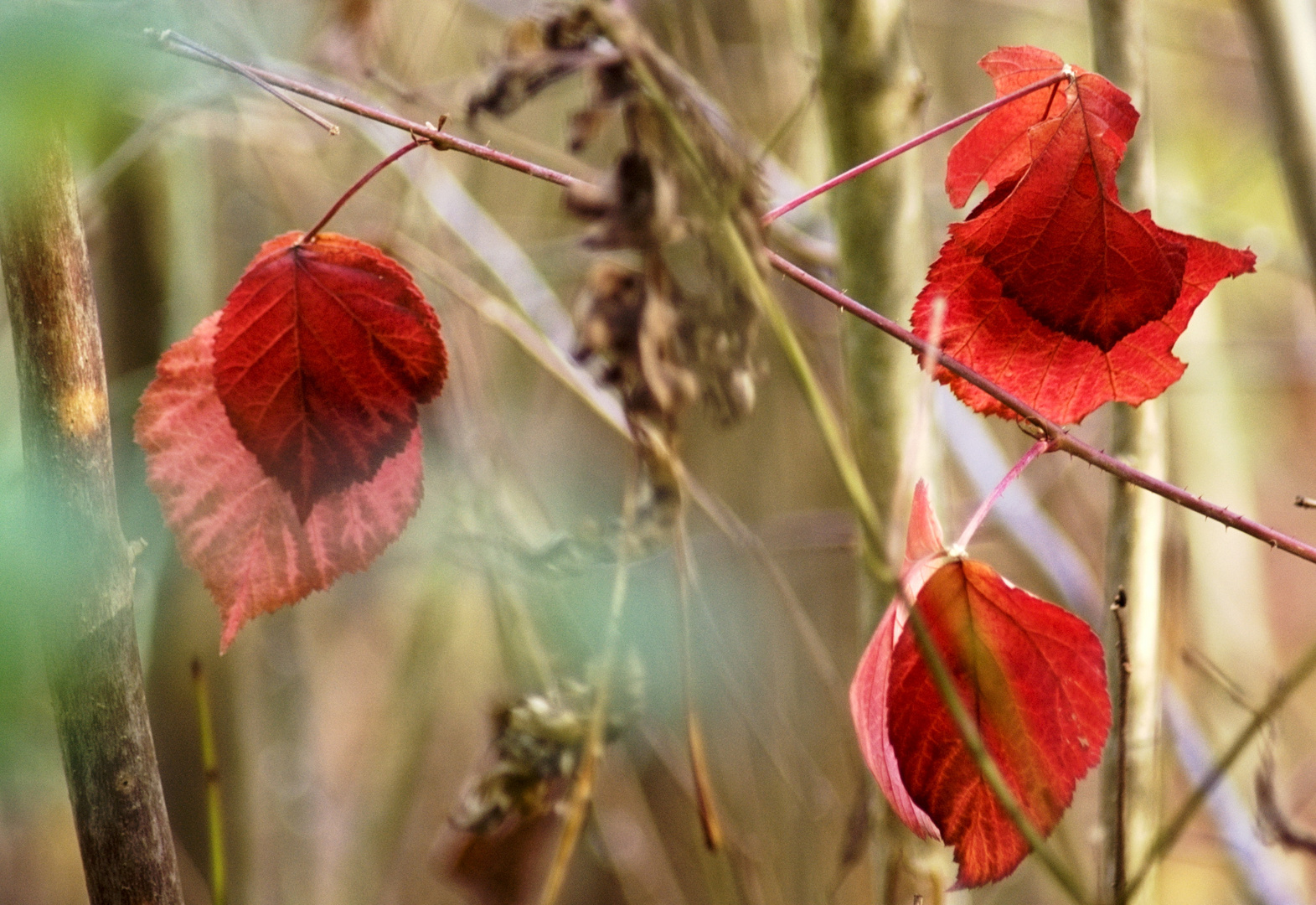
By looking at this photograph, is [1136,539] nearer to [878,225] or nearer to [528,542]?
[878,225]

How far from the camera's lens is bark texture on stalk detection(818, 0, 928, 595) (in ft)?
1.56

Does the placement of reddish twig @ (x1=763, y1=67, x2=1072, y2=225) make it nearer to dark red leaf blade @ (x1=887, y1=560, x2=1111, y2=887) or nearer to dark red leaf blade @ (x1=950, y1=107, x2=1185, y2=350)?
dark red leaf blade @ (x1=950, y1=107, x2=1185, y2=350)

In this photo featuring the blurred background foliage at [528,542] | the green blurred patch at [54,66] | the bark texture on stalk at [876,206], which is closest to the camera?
the green blurred patch at [54,66]

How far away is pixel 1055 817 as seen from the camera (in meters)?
0.33

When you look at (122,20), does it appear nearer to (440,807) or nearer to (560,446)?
(560,446)

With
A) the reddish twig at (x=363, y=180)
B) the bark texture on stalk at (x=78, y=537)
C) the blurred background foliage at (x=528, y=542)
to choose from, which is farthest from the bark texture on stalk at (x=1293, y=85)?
the bark texture on stalk at (x=78, y=537)

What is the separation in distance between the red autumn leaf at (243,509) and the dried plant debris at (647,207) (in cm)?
11

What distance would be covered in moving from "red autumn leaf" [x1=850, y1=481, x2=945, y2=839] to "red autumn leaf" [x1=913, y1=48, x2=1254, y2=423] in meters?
0.07

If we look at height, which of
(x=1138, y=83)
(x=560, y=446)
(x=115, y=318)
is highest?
(x=115, y=318)

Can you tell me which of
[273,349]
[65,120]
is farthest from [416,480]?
[65,120]

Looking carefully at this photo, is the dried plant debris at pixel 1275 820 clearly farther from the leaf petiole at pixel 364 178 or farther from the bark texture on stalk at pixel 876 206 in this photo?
the leaf petiole at pixel 364 178

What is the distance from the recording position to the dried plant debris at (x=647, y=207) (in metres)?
0.26

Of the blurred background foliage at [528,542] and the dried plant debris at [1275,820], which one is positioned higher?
the blurred background foliage at [528,542]

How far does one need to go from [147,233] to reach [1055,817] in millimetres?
1240
